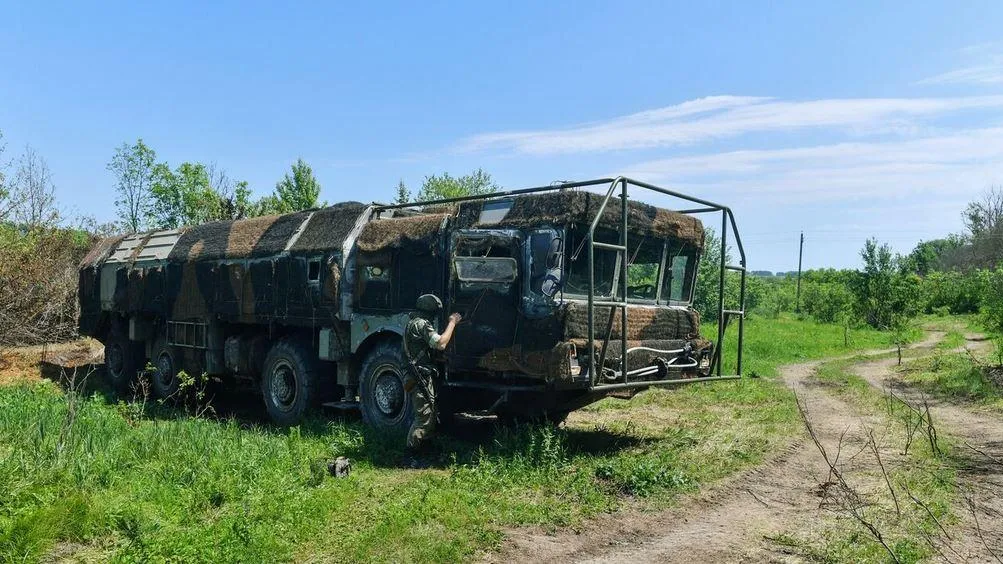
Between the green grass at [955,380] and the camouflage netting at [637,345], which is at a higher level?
the camouflage netting at [637,345]

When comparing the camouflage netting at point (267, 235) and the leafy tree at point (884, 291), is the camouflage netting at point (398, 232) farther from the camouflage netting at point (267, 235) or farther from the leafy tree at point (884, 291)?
the leafy tree at point (884, 291)

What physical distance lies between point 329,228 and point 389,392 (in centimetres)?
253

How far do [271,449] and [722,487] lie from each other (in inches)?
A: 170

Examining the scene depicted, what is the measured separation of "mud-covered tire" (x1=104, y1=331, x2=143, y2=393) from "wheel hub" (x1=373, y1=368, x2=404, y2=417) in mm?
7492

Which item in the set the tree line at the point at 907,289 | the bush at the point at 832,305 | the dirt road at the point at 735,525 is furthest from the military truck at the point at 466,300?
the bush at the point at 832,305

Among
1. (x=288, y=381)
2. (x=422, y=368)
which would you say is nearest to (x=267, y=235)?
(x=288, y=381)

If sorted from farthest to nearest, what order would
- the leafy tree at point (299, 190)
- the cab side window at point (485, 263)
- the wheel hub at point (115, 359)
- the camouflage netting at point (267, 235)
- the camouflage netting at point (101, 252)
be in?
the leafy tree at point (299, 190), the camouflage netting at point (101, 252), the wheel hub at point (115, 359), the camouflage netting at point (267, 235), the cab side window at point (485, 263)

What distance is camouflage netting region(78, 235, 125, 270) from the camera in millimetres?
15398

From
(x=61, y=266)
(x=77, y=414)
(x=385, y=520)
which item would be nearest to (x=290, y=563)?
(x=385, y=520)

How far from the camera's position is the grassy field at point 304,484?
17.5 feet

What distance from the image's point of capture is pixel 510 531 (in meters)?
5.85

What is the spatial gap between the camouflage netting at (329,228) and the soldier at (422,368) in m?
2.26

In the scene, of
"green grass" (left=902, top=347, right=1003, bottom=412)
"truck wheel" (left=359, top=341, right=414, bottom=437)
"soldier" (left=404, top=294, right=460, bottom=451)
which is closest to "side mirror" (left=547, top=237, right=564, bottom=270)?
"soldier" (left=404, top=294, right=460, bottom=451)

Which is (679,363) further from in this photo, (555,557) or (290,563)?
(290,563)
